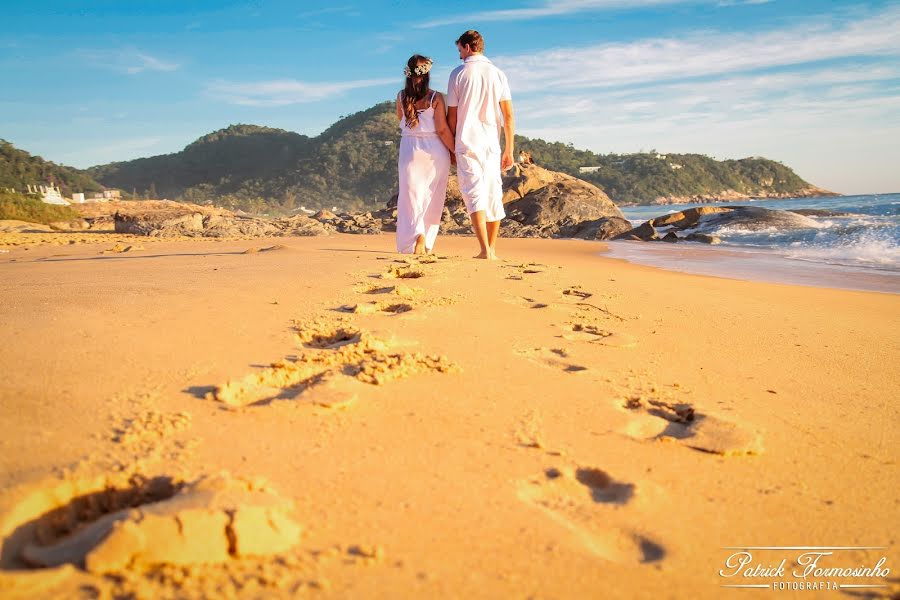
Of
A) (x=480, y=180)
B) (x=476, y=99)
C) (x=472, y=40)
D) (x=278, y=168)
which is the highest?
(x=278, y=168)

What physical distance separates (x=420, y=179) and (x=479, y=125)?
681 mm

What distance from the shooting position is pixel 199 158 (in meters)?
70.7

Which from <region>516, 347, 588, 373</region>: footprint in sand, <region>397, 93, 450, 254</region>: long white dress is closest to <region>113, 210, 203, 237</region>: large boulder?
<region>397, 93, 450, 254</region>: long white dress

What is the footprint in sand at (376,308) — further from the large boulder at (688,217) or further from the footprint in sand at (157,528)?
the large boulder at (688,217)

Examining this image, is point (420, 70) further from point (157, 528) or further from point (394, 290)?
point (157, 528)

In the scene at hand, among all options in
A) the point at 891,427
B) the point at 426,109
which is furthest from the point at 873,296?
the point at 426,109

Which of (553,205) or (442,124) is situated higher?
(442,124)

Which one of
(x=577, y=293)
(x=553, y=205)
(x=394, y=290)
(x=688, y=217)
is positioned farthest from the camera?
(x=688, y=217)

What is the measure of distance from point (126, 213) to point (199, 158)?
6543cm

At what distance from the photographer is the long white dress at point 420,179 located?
17.6ft

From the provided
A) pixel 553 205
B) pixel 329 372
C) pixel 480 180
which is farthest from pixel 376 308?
pixel 553 205

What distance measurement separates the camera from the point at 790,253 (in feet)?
27.3

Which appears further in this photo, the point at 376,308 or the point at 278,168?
the point at 278,168

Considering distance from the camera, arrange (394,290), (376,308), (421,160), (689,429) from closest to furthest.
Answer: (689,429) → (376,308) → (394,290) → (421,160)
